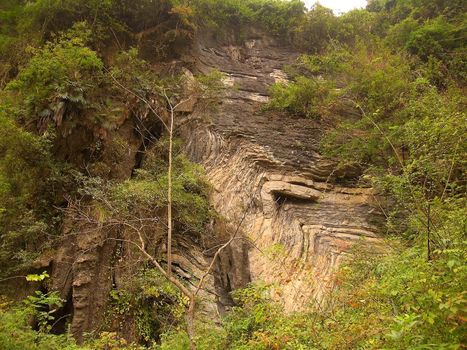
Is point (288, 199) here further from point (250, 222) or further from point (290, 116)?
point (290, 116)

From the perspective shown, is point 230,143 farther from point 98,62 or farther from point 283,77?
point 283,77

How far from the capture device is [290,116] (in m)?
13.0

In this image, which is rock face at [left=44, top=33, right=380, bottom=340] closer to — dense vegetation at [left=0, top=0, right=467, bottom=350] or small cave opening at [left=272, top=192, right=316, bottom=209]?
small cave opening at [left=272, top=192, right=316, bottom=209]

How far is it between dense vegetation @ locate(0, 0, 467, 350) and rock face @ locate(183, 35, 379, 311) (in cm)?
58

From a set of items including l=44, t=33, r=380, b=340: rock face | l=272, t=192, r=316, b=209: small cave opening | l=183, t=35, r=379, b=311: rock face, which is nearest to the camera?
l=44, t=33, r=380, b=340: rock face

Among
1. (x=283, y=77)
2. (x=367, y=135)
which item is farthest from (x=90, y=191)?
(x=283, y=77)

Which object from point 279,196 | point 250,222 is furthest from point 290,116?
point 250,222

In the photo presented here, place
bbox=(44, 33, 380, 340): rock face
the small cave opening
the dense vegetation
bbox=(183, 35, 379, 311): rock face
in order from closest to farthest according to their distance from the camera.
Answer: the dense vegetation < bbox=(44, 33, 380, 340): rock face < bbox=(183, 35, 379, 311): rock face < the small cave opening

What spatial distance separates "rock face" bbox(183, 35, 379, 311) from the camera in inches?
350

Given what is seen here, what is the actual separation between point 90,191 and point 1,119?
2853 mm

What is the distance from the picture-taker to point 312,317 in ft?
20.7

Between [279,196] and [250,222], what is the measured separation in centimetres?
116

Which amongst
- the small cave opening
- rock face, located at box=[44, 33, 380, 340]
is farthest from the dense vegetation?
the small cave opening

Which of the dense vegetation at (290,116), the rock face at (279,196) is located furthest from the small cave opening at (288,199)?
the dense vegetation at (290,116)
